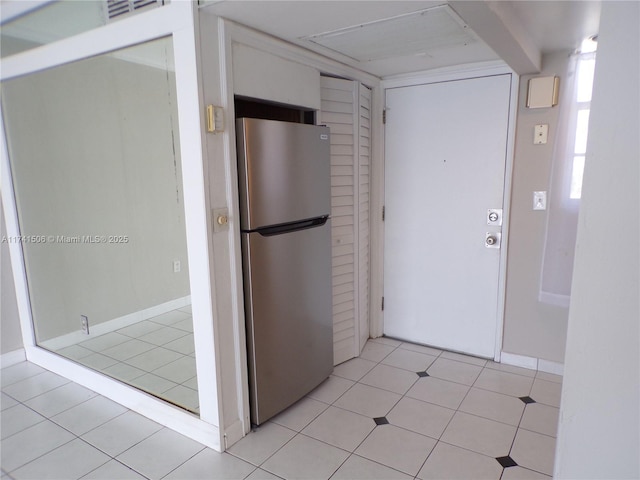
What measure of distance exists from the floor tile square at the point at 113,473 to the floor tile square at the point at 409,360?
1.77 metres

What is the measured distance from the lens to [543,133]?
257 centimetres

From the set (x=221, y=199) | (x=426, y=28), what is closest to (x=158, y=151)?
(x=221, y=199)

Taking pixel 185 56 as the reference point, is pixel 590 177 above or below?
below

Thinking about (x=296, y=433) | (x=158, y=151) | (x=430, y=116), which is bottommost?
(x=296, y=433)

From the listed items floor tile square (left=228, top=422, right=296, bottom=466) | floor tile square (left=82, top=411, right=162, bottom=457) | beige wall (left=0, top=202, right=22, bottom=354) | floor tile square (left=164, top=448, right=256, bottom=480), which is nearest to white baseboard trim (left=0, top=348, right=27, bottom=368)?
beige wall (left=0, top=202, right=22, bottom=354)

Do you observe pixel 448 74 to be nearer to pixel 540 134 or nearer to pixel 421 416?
pixel 540 134

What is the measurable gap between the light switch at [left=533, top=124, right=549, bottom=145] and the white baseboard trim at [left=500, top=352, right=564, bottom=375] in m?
1.50

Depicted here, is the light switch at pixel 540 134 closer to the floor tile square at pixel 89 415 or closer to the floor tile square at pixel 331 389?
the floor tile square at pixel 331 389

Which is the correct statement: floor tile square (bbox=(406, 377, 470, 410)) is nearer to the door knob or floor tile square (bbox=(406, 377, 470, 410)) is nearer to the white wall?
the door knob

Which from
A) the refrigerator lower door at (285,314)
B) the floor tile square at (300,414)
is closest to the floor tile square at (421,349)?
the refrigerator lower door at (285,314)

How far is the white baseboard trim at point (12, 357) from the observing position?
294 centimetres

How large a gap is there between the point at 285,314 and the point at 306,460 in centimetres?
74

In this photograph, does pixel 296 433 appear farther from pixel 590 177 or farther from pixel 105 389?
pixel 590 177

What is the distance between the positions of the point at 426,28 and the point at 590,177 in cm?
164
